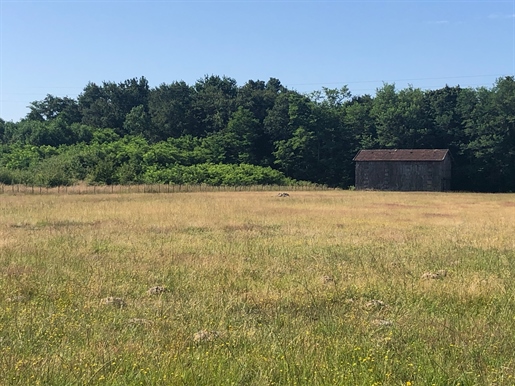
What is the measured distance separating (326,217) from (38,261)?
18137mm

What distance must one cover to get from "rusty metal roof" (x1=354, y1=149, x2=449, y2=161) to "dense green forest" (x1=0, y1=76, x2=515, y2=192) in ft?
28.8

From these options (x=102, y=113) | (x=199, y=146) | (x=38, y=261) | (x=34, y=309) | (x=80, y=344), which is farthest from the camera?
(x=102, y=113)

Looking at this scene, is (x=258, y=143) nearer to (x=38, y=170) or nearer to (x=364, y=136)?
(x=364, y=136)

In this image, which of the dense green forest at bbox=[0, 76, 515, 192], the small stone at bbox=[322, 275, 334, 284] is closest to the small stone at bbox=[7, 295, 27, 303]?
the small stone at bbox=[322, 275, 334, 284]

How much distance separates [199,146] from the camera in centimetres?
9131

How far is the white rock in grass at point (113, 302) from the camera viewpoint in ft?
30.3

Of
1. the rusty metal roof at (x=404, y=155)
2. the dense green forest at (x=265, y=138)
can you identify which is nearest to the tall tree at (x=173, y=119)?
the dense green forest at (x=265, y=138)

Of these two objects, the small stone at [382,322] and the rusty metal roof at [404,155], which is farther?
the rusty metal roof at [404,155]

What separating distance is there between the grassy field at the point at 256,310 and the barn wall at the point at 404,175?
58624 millimetres

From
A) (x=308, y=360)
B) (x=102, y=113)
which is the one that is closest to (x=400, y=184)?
(x=102, y=113)

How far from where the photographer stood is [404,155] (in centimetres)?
7775

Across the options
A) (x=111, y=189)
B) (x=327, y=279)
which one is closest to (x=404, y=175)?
(x=111, y=189)

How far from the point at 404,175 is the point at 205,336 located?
240ft

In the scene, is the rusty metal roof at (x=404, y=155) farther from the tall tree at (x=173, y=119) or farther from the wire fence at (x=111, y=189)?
the tall tree at (x=173, y=119)
